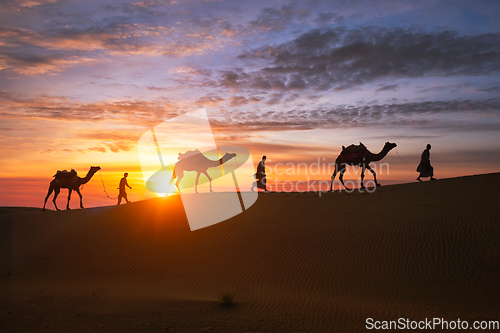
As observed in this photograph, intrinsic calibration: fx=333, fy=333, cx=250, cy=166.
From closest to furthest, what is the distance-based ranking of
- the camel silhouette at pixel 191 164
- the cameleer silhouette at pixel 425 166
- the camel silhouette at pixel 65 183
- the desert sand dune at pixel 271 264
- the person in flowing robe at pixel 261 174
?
the desert sand dune at pixel 271 264 < the cameleer silhouette at pixel 425 166 < the camel silhouette at pixel 191 164 < the person in flowing robe at pixel 261 174 < the camel silhouette at pixel 65 183

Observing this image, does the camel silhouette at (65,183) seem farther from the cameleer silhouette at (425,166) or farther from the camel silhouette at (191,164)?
the cameleer silhouette at (425,166)

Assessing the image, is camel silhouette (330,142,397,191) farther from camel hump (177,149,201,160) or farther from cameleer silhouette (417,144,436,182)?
camel hump (177,149,201,160)

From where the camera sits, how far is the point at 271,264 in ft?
41.2

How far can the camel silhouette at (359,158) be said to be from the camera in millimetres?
21859

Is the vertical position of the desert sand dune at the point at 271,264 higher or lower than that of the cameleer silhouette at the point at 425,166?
lower

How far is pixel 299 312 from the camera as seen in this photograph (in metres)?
8.80

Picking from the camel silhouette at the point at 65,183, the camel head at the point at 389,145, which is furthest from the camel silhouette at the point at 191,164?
the camel head at the point at 389,145

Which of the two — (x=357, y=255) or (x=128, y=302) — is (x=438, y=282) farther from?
(x=128, y=302)

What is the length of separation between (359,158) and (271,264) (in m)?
12.0

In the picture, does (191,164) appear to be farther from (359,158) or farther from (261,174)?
(359,158)

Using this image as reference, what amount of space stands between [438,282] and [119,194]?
1963 centimetres

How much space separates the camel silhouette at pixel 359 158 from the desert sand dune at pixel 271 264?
262 centimetres

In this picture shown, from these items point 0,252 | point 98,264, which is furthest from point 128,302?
point 0,252

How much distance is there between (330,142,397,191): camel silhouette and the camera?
71.7 ft
